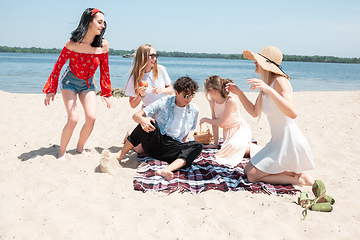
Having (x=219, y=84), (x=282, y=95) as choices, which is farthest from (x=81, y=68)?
(x=282, y=95)

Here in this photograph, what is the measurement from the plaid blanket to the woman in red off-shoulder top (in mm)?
1248

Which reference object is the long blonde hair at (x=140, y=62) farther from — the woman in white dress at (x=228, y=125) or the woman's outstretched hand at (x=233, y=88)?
the woman's outstretched hand at (x=233, y=88)

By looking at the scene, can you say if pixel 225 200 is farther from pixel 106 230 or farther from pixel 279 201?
pixel 106 230

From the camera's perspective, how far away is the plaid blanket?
3.37 m

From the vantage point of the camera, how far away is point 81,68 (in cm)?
412

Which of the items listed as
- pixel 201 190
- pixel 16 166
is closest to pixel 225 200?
pixel 201 190

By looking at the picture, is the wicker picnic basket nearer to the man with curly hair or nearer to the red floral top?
the man with curly hair

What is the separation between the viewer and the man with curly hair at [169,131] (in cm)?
377

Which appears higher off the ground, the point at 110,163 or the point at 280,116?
the point at 280,116

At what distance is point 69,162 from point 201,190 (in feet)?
6.67

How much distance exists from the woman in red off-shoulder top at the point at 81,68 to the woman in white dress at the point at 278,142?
2.12m

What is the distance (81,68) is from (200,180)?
8.01 ft

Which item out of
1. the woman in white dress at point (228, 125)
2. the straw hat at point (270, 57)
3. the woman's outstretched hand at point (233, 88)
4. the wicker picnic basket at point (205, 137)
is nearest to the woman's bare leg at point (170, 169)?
the woman in white dress at point (228, 125)

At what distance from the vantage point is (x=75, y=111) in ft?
13.6
